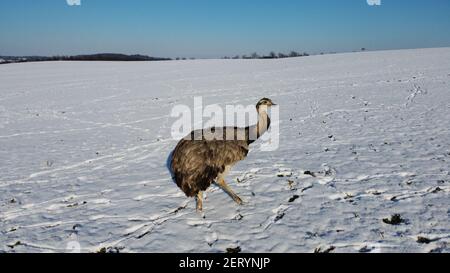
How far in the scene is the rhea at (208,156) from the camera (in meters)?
7.09

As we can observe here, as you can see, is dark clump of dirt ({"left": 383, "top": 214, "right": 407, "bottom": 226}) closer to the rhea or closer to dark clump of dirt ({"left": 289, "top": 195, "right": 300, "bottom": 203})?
dark clump of dirt ({"left": 289, "top": 195, "right": 300, "bottom": 203})

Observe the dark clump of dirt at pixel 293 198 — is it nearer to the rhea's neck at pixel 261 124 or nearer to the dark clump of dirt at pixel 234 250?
the rhea's neck at pixel 261 124

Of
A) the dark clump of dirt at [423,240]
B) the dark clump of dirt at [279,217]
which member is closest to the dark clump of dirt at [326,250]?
the dark clump of dirt at [279,217]

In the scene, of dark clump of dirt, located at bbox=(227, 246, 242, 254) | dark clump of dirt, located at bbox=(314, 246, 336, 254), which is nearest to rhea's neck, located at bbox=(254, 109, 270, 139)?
dark clump of dirt, located at bbox=(227, 246, 242, 254)

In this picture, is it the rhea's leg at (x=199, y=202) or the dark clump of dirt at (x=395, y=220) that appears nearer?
the dark clump of dirt at (x=395, y=220)

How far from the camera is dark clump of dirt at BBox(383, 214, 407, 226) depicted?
20.0 ft

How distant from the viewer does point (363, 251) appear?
546cm

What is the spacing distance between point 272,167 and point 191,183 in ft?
10.2

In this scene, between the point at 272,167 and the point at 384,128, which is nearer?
the point at 272,167

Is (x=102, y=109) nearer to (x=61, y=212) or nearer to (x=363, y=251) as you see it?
(x=61, y=212)

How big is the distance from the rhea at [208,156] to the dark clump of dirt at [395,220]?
2721 millimetres

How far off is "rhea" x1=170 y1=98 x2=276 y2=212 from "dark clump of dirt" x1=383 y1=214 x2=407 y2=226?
2721 mm

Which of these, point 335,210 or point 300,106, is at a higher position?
point 300,106

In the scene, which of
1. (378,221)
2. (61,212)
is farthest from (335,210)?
(61,212)
